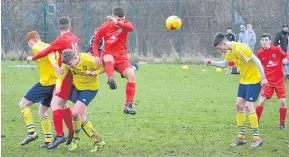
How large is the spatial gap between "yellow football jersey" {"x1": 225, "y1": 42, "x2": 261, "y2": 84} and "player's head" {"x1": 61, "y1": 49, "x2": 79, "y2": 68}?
8.76 feet

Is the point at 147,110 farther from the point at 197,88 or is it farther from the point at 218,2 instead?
the point at 218,2

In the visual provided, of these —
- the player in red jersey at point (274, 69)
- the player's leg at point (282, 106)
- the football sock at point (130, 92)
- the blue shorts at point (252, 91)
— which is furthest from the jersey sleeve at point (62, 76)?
the player's leg at point (282, 106)

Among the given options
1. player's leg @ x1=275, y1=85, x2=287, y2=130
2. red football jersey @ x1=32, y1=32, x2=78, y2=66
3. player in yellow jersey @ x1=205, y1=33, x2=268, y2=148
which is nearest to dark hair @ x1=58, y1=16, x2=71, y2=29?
red football jersey @ x1=32, y1=32, x2=78, y2=66

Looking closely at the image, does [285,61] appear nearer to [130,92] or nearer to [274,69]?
[274,69]

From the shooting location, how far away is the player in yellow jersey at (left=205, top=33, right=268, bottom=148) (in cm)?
983

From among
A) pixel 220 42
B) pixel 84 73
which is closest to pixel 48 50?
pixel 84 73

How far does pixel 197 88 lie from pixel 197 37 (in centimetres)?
1228

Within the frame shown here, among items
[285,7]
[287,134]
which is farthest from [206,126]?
[285,7]

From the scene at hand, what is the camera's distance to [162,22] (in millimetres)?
32219

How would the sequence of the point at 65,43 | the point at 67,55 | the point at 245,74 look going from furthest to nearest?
the point at 245,74
the point at 65,43
the point at 67,55

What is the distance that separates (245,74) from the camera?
10.1 meters

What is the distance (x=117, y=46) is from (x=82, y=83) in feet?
3.49

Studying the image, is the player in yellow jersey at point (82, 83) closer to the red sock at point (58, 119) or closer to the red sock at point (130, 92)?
the red sock at point (58, 119)

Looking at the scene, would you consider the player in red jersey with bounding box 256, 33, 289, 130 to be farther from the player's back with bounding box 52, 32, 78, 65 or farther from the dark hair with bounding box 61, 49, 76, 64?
the dark hair with bounding box 61, 49, 76, 64
